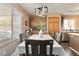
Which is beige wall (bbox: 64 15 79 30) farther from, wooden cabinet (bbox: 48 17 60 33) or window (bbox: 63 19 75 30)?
wooden cabinet (bbox: 48 17 60 33)

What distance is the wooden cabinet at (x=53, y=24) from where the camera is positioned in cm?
1079

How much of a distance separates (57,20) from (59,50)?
819cm

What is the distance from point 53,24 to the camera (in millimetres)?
10867

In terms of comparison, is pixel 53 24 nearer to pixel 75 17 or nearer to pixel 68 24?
pixel 68 24

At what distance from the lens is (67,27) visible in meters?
11.2

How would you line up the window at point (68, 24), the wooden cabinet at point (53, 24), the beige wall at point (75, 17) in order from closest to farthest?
the wooden cabinet at point (53, 24) → the beige wall at point (75, 17) → the window at point (68, 24)

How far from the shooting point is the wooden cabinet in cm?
1079

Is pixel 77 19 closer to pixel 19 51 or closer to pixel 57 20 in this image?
pixel 57 20

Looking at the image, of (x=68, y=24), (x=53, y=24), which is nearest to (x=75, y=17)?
(x=68, y=24)

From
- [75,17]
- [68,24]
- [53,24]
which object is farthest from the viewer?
[68,24]

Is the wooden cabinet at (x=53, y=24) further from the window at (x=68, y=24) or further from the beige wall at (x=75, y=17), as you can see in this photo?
the beige wall at (x=75, y=17)

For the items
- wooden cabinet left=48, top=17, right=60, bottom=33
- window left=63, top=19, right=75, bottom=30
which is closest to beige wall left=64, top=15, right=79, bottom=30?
window left=63, top=19, right=75, bottom=30

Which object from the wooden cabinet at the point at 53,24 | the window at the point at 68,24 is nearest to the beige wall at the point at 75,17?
the window at the point at 68,24

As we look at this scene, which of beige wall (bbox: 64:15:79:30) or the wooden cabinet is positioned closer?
the wooden cabinet
